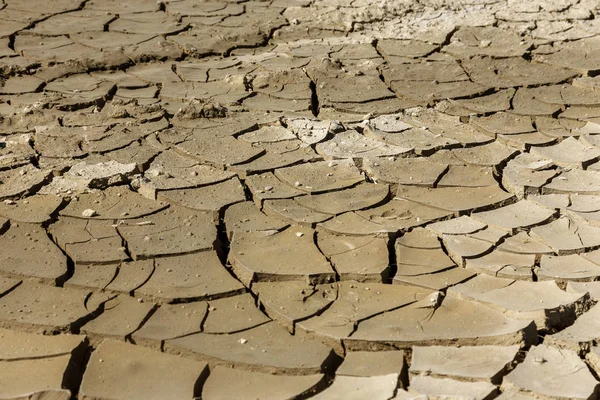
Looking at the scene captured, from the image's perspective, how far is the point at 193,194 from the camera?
3.62 m

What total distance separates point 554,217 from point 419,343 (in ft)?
3.38

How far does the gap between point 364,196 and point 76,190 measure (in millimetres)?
1132

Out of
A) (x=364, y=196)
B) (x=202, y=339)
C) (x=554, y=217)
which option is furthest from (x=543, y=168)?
(x=202, y=339)

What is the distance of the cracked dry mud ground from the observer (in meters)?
2.59

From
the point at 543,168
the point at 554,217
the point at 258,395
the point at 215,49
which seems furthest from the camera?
the point at 215,49

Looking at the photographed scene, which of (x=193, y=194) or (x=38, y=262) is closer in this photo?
(x=38, y=262)

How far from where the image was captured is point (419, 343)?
265 cm

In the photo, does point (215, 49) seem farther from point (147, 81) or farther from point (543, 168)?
point (543, 168)

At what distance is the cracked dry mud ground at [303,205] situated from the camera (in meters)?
2.59

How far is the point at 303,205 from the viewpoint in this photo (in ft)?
11.6

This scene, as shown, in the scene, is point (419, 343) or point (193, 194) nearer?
point (419, 343)

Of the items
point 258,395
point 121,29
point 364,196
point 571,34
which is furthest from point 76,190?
point 571,34

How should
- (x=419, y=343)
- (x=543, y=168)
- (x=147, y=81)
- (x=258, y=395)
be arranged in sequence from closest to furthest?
(x=258, y=395)
(x=419, y=343)
(x=543, y=168)
(x=147, y=81)

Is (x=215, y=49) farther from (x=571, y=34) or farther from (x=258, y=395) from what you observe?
(x=258, y=395)
